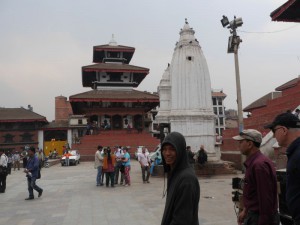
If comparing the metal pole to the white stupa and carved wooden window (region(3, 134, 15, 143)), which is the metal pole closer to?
the white stupa

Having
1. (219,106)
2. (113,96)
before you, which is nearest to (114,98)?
(113,96)

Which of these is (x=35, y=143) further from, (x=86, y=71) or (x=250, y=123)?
(x=250, y=123)

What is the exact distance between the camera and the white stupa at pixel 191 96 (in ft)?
53.6

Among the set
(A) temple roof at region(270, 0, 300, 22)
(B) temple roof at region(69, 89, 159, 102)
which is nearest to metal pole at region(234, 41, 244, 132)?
(A) temple roof at region(270, 0, 300, 22)

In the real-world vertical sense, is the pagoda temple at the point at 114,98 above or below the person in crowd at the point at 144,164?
above

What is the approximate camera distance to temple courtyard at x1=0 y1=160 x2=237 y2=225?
7207mm

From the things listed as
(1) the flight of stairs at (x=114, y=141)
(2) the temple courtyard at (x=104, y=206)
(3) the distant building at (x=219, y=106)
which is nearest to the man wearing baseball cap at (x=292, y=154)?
(2) the temple courtyard at (x=104, y=206)

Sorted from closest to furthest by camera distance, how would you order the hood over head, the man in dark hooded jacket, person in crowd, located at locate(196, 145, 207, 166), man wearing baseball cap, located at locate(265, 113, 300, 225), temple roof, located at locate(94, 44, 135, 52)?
man wearing baseball cap, located at locate(265, 113, 300, 225) < the man in dark hooded jacket < the hood over head < person in crowd, located at locate(196, 145, 207, 166) < temple roof, located at locate(94, 44, 135, 52)

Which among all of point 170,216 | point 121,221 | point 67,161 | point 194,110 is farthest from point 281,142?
point 67,161

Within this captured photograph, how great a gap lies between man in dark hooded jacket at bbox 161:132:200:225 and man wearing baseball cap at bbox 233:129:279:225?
757mm

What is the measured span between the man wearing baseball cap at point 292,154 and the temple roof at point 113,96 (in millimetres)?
31809

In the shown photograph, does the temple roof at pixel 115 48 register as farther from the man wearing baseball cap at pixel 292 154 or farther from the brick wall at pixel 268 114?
the man wearing baseball cap at pixel 292 154

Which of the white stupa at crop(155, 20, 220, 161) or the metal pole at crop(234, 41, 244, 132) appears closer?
the metal pole at crop(234, 41, 244, 132)

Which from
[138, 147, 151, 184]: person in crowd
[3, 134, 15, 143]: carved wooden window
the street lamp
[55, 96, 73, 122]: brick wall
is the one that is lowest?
[138, 147, 151, 184]: person in crowd
